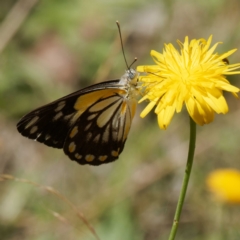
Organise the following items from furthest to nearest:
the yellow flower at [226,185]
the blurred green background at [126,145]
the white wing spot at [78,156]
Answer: the blurred green background at [126,145], the yellow flower at [226,185], the white wing spot at [78,156]

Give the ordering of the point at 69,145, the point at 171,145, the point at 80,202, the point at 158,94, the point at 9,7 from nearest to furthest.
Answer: the point at 158,94, the point at 69,145, the point at 80,202, the point at 171,145, the point at 9,7

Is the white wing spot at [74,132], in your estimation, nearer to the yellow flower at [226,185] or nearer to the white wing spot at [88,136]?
the white wing spot at [88,136]

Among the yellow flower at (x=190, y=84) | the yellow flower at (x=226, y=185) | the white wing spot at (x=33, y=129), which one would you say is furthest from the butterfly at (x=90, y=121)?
the yellow flower at (x=226, y=185)

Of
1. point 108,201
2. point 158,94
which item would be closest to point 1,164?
point 108,201

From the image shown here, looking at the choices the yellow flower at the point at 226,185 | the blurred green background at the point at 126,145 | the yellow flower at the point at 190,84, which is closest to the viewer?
the yellow flower at the point at 190,84

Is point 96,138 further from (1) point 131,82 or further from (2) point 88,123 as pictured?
(1) point 131,82

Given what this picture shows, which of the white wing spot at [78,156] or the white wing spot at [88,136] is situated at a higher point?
the white wing spot at [88,136]

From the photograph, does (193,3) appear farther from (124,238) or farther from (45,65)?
(124,238)
